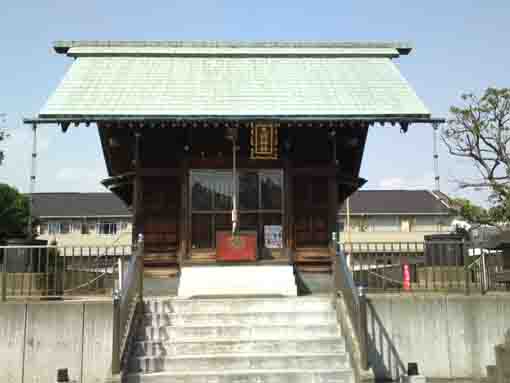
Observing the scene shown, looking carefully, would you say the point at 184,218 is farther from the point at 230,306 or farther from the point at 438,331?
the point at 438,331

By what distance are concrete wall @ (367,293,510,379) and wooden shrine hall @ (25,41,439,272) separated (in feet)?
9.91

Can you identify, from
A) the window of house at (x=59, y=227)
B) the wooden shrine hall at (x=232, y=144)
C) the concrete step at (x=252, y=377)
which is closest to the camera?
the concrete step at (x=252, y=377)

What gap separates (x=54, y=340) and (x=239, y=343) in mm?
3046

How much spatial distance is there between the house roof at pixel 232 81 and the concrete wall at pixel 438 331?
4.00 m

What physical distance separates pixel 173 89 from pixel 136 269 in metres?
4.83

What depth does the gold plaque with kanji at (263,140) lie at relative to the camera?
1151 centimetres

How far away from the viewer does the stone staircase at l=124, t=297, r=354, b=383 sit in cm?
800

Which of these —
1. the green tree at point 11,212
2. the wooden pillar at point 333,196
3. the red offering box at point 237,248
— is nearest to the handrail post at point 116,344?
the red offering box at point 237,248

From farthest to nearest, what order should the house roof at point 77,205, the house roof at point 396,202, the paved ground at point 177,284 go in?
the house roof at point 396,202
the house roof at point 77,205
the paved ground at point 177,284

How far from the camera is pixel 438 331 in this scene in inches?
365

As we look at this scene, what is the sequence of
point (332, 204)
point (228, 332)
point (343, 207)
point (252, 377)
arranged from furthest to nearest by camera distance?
1. point (343, 207)
2. point (332, 204)
3. point (228, 332)
4. point (252, 377)

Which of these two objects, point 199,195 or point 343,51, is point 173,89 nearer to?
point 199,195

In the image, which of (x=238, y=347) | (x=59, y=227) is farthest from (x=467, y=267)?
(x=59, y=227)

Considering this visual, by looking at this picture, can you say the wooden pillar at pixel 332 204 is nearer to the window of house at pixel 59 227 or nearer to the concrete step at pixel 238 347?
the concrete step at pixel 238 347
